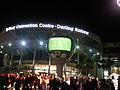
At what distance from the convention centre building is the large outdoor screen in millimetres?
29305

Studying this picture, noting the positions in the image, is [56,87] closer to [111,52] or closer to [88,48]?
[88,48]

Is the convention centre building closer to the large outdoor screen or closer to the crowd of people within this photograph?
the large outdoor screen

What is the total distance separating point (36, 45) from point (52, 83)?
37.6 metres

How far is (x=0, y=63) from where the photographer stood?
63719mm

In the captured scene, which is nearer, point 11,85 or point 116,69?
point 11,85

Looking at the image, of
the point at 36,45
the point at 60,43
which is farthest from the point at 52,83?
the point at 36,45

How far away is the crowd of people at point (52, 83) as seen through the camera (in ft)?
49.0

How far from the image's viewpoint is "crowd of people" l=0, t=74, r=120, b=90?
14945mm

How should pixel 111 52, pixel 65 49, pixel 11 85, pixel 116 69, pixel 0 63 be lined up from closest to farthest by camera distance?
pixel 11 85 → pixel 65 49 → pixel 0 63 → pixel 116 69 → pixel 111 52

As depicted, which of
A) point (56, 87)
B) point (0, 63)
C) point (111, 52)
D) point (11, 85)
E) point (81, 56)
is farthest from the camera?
point (111, 52)

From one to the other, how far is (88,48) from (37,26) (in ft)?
47.3

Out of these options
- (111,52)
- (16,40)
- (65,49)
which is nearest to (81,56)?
(16,40)

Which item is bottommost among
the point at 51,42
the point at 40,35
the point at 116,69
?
the point at 116,69

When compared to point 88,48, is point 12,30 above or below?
above
